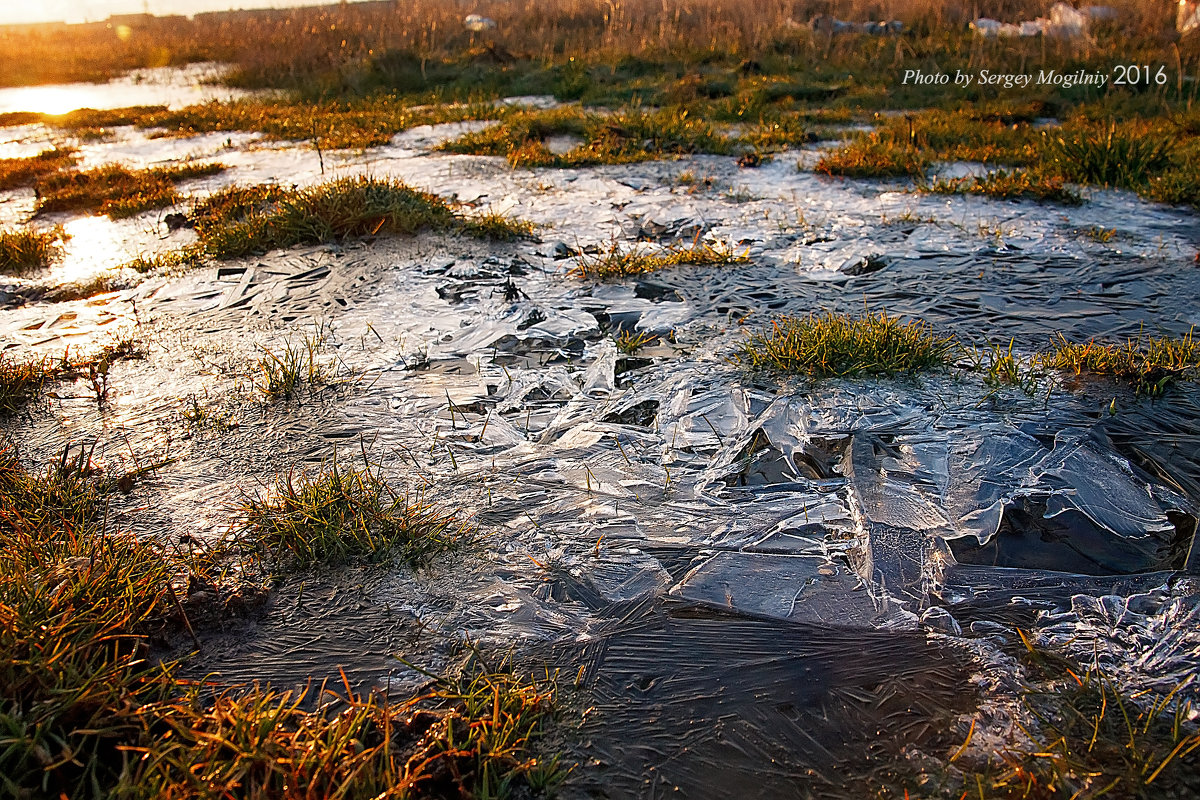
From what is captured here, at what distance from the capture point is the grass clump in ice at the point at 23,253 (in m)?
4.69

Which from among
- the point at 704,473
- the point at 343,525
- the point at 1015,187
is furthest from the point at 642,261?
the point at 1015,187

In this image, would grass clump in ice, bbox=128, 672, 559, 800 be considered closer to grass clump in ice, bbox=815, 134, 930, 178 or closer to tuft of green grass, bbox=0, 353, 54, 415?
tuft of green grass, bbox=0, 353, 54, 415

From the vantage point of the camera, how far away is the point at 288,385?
3092 millimetres

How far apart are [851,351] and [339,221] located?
364cm

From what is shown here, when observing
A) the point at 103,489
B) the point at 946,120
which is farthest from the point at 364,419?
the point at 946,120

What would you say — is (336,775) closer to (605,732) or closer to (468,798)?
(468,798)

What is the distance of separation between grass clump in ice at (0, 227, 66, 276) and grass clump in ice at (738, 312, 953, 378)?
16.0 ft

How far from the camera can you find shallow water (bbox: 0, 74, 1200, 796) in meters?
1.76

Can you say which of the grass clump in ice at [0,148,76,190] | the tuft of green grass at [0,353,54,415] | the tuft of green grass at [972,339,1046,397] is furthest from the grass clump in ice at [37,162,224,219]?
the tuft of green grass at [972,339,1046,397]

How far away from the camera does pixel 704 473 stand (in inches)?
101

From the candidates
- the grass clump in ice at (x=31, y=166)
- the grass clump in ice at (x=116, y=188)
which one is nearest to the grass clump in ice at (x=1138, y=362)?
the grass clump in ice at (x=116, y=188)

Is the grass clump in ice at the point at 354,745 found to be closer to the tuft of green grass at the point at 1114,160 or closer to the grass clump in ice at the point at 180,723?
the grass clump in ice at the point at 180,723

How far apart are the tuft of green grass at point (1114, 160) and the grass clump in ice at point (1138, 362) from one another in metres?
3.08

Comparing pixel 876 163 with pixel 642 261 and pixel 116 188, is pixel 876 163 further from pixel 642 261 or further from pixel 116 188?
pixel 116 188
